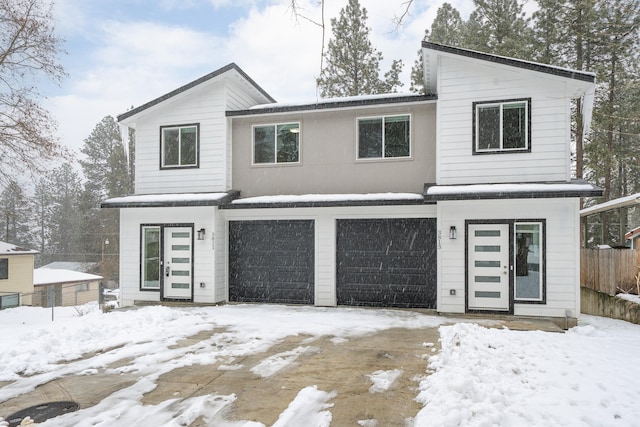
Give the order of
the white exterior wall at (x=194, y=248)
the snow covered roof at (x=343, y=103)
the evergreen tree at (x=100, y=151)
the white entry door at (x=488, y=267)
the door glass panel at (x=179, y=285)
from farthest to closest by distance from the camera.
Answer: the evergreen tree at (x=100, y=151) < the door glass panel at (x=179, y=285) < the white exterior wall at (x=194, y=248) < the snow covered roof at (x=343, y=103) < the white entry door at (x=488, y=267)

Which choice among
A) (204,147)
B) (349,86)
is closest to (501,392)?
(204,147)

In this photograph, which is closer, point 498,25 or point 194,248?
point 194,248

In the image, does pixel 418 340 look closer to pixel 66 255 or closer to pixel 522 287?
pixel 522 287

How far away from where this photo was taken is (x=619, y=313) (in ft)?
36.3

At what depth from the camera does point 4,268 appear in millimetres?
23547

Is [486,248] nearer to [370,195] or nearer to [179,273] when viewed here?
[370,195]

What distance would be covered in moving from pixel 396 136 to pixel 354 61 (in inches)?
484

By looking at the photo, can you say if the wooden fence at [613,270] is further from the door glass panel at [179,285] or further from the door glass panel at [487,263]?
the door glass panel at [179,285]

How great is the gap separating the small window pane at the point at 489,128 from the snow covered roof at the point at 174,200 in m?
6.40

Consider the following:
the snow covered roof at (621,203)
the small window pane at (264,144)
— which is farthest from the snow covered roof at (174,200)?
the snow covered roof at (621,203)

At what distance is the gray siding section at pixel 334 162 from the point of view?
10.5m

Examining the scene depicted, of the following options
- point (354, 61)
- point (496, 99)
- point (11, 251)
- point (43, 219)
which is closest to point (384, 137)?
point (496, 99)

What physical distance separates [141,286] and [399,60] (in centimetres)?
1678

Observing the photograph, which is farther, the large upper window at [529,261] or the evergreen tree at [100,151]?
the evergreen tree at [100,151]
